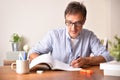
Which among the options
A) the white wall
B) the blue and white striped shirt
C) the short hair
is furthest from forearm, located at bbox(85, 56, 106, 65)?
the white wall

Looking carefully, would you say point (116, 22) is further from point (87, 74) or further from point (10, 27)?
point (87, 74)

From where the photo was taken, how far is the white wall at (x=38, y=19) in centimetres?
364

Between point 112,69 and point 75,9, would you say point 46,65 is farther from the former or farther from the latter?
point 75,9

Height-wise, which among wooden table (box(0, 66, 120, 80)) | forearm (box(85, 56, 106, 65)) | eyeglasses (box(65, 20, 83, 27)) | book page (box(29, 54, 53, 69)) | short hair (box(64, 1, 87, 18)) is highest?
short hair (box(64, 1, 87, 18))

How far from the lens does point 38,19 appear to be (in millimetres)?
3738

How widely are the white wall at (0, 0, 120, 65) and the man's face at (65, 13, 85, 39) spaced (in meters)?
1.82

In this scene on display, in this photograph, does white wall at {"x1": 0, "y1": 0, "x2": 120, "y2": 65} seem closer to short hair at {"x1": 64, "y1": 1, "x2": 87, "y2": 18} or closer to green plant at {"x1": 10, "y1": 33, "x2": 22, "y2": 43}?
green plant at {"x1": 10, "y1": 33, "x2": 22, "y2": 43}

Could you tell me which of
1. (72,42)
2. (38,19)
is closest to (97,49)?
(72,42)

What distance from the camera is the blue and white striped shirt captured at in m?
1.89

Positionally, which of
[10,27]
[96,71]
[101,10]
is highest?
[101,10]

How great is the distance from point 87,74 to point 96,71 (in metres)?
0.12

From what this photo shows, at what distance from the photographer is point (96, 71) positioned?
56.3 inches

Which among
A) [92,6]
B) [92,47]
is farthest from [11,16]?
[92,47]

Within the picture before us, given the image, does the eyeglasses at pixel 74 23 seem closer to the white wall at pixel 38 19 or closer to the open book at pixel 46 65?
the open book at pixel 46 65
